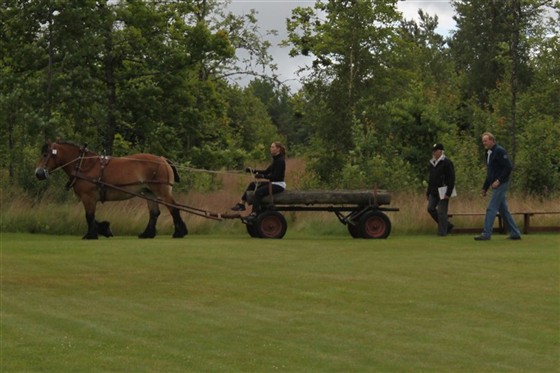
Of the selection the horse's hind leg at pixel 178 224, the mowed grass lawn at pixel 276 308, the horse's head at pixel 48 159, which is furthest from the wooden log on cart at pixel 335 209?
the horse's head at pixel 48 159

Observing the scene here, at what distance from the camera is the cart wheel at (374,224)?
23516 mm

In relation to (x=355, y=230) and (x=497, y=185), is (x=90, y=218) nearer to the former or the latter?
(x=355, y=230)

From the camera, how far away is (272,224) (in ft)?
76.0

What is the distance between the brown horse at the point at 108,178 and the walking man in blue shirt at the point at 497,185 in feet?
20.2

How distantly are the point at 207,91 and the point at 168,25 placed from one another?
2671 millimetres

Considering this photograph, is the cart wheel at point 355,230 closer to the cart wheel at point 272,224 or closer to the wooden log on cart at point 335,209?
the wooden log on cart at point 335,209

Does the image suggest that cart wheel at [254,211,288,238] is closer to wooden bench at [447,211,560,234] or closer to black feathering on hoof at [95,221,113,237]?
black feathering on hoof at [95,221,113,237]

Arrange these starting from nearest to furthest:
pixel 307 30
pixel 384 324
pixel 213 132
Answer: pixel 384 324, pixel 213 132, pixel 307 30

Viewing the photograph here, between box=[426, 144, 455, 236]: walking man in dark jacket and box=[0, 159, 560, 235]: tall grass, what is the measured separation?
1.39 metres

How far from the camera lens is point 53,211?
25.6m

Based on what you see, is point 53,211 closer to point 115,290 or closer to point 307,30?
point 115,290

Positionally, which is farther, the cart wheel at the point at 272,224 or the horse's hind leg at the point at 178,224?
the horse's hind leg at the point at 178,224

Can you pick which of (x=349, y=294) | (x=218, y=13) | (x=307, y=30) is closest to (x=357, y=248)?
(x=349, y=294)

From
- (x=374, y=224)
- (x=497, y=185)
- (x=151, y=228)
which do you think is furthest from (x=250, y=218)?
(x=497, y=185)
